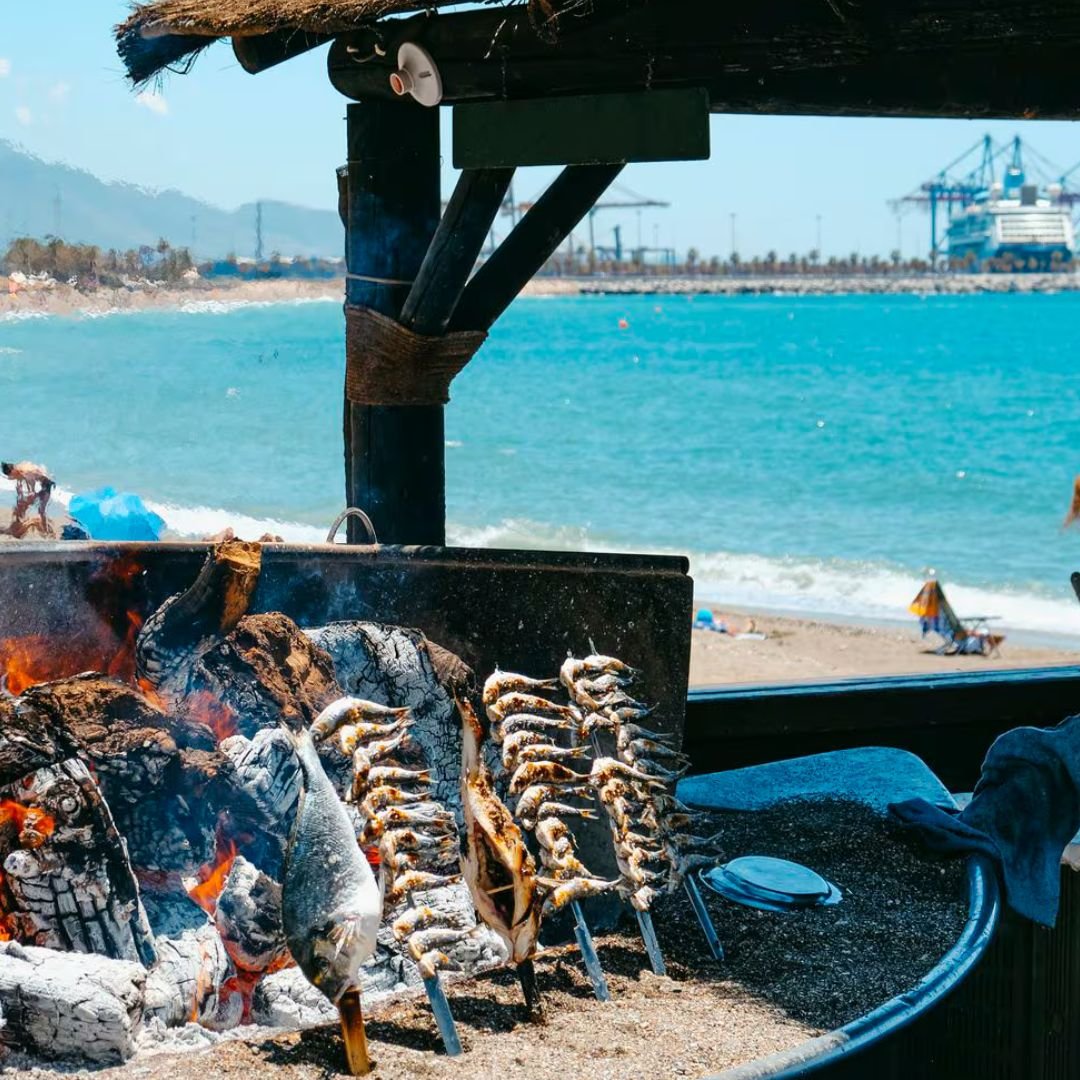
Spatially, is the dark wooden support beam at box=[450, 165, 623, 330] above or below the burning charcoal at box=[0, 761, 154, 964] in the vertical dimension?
above

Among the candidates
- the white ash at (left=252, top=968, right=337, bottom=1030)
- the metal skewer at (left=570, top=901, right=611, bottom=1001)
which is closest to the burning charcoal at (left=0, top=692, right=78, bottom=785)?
the white ash at (left=252, top=968, right=337, bottom=1030)

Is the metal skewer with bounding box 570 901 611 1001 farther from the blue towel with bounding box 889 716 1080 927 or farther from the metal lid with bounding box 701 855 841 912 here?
the blue towel with bounding box 889 716 1080 927

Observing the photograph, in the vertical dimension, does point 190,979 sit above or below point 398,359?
below

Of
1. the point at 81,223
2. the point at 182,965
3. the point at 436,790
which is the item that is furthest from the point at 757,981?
the point at 81,223

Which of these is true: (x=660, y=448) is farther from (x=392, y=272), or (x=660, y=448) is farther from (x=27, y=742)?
(x=27, y=742)

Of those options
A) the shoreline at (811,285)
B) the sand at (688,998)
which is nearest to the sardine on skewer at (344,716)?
the sand at (688,998)

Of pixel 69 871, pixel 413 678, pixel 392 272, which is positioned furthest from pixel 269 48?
pixel 69 871

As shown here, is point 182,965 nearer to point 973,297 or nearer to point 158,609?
point 158,609

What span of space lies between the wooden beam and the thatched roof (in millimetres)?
173

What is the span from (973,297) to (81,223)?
122 metres

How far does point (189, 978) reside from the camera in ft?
9.70

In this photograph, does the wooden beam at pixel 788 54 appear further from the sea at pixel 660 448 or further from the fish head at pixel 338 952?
the sea at pixel 660 448

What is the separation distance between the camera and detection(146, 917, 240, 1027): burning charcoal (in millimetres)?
2889

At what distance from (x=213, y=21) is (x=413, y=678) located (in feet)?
6.06
